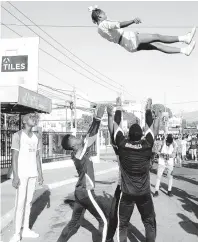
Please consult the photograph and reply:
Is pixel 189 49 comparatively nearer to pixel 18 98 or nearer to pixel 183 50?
pixel 183 50

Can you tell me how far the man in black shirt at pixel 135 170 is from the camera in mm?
4426

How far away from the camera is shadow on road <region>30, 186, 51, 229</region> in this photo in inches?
300

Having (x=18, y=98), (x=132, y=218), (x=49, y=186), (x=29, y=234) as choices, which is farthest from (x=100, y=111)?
(x=49, y=186)

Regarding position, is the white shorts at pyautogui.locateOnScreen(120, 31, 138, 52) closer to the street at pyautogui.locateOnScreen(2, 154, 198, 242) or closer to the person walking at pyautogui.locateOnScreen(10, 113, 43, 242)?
the person walking at pyautogui.locateOnScreen(10, 113, 43, 242)

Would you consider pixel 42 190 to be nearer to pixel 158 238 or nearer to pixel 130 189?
pixel 158 238

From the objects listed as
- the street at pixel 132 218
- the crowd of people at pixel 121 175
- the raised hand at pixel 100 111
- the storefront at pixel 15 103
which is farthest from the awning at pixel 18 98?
the raised hand at pixel 100 111

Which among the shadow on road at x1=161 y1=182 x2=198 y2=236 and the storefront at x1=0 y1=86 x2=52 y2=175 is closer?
the shadow on road at x1=161 y1=182 x2=198 y2=236

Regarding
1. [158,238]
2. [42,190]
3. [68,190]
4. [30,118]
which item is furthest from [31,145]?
[68,190]

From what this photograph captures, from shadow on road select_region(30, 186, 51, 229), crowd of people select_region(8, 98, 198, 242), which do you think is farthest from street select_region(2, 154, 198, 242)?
crowd of people select_region(8, 98, 198, 242)

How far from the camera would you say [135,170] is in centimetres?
441

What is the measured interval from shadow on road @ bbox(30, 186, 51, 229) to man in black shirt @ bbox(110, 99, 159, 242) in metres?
2.98

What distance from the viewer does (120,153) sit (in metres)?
4.52

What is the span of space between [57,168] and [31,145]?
12.9 m

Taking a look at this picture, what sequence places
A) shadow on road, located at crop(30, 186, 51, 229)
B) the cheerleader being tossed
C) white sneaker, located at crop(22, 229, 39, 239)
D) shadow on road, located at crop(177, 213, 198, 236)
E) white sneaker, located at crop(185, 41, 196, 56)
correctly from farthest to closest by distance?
shadow on road, located at crop(30, 186, 51, 229) → shadow on road, located at crop(177, 213, 198, 236) → white sneaker, located at crop(22, 229, 39, 239) → white sneaker, located at crop(185, 41, 196, 56) → the cheerleader being tossed
